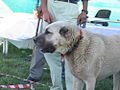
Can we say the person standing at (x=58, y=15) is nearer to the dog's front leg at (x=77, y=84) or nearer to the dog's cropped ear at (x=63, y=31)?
the dog's front leg at (x=77, y=84)

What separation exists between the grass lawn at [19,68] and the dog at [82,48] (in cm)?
129

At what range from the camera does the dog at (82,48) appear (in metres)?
3.24

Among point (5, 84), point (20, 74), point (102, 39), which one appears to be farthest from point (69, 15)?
point (20, 74)

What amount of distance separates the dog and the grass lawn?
129cm

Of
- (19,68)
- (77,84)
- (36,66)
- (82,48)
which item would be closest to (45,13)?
(82,48)

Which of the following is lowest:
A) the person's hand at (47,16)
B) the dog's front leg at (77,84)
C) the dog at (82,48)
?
the dog's front leg at (77,84)

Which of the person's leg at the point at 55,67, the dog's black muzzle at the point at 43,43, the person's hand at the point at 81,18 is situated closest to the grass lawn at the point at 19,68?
the person's leg at the point at 55,67

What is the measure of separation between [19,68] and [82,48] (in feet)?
8.67

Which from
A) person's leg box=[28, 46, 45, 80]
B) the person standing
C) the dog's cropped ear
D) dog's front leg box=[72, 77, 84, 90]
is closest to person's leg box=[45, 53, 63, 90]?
the person standing

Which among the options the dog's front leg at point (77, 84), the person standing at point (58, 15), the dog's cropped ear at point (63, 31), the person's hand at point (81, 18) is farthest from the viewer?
the person's hand at point (81, 18)

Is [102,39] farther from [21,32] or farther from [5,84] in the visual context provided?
[21,32]

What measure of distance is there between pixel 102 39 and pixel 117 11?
560cm

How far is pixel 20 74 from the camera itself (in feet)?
17.6

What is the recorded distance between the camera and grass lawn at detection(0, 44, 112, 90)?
486 cm
